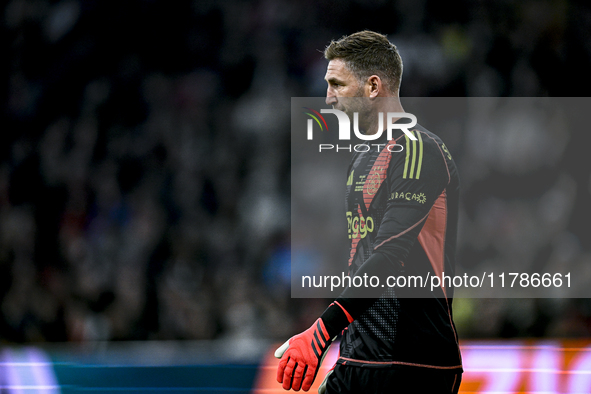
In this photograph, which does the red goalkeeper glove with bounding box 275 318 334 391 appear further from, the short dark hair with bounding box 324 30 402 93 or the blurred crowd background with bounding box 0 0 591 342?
the blurred crowd background with bounding box 0 0 591 342

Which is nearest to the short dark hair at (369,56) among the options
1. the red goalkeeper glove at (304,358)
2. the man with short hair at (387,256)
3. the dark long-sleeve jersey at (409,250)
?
the man with short hair at (387,256)

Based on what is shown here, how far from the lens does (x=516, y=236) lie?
21.3 feet

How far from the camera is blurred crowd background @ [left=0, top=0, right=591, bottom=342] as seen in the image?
Answer: 6.18m

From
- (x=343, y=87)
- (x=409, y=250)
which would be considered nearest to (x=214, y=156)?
(x=343, y=87)

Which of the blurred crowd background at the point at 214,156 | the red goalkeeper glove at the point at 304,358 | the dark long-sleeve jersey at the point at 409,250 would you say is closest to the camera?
the red goalkeeper glove at the point at 304,358

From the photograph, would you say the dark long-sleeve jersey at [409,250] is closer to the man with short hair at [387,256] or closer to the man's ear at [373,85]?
the man with short hair at [387,256]

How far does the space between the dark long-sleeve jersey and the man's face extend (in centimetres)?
22

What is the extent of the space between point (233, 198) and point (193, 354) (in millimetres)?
3694

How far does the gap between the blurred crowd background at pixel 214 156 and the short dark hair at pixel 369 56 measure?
3768mm

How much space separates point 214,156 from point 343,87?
530 centimetres

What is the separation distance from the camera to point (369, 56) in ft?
8.14

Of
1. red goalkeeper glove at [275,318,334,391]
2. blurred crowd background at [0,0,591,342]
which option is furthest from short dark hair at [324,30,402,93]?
blurred crowd background at [0,0,591,342]

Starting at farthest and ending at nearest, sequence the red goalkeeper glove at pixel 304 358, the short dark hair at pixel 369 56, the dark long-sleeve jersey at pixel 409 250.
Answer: the short dark hair at pixel 369 56
the dark long-sleeve jersey at pixel 409 250
the red goalkeeper glove at pixel 304 358

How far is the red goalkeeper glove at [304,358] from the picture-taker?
211 cm
